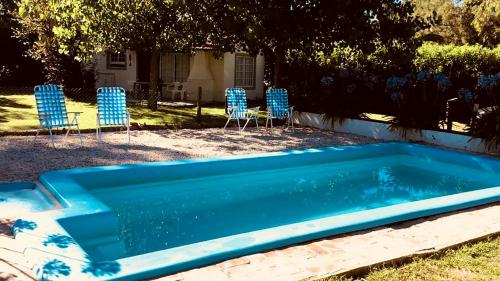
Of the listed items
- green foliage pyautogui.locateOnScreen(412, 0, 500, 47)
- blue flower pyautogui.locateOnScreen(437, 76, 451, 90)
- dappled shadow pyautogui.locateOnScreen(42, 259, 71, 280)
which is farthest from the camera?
green foliage pyautogui.locateOnScreen(412, 0, 500, 47)

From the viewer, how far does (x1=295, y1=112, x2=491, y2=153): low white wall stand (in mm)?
10820

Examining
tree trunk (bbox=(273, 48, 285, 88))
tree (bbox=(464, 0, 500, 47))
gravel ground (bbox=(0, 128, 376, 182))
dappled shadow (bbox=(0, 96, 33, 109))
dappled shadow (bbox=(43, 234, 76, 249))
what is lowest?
dappled shadow (bbox=(43, 234, 76, 249))

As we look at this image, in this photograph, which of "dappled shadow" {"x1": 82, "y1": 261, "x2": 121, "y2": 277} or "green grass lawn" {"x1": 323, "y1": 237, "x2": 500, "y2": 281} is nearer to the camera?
"dappled shadow" {"x1": 82, "y1": 261, "x2": 121, "y2": 277}

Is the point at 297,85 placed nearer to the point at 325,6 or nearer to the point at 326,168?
the point at 325,6

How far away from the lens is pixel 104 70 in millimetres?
23188

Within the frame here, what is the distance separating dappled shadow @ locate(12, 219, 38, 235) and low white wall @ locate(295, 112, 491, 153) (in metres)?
9.14

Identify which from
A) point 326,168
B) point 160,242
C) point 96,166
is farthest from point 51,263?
point 326,168

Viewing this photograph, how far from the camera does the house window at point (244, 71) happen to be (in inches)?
806

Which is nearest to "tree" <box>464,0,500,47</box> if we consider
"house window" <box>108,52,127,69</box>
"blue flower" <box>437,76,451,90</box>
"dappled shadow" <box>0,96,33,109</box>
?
"blue flower" <box>437,76,451,90</box>

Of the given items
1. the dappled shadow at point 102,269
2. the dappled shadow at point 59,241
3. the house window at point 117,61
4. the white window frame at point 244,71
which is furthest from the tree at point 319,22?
the house window at point 117,61

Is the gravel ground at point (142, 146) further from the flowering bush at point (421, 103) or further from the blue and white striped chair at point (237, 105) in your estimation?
the flowering bush at point (421, 103)

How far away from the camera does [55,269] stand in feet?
12.7

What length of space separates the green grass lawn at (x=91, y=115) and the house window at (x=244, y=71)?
2.80 metres

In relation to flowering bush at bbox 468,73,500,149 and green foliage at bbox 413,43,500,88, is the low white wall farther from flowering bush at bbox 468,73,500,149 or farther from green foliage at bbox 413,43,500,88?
green foliage at bbox 413,43,500,88
